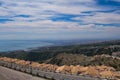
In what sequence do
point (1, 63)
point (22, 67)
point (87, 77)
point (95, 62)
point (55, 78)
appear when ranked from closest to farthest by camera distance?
point (87, 77) < point (55, 78) < point (22, 67) < point (1, 63) < point (95, 62)

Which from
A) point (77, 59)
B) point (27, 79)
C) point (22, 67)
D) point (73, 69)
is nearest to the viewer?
point (27, 79)

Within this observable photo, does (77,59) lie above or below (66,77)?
below

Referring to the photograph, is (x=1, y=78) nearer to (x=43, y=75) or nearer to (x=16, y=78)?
(x=16, y=78)

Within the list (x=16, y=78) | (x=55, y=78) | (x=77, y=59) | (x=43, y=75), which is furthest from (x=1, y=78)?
(x=77, y=59)

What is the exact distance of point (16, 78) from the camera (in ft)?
168

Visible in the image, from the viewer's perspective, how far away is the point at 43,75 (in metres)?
51.5

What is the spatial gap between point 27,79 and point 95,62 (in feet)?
344

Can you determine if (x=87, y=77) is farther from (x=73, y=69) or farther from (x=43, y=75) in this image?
(x=73, y=69)

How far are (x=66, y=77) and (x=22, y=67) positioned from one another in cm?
2532

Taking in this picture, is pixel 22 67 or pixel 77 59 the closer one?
pixel 22 67

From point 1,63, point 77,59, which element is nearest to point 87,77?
point 1,63

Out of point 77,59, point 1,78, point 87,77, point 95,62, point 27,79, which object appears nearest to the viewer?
point 87,77

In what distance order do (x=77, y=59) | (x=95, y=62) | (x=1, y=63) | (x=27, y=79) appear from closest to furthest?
(x=27, y=79) → (x=1, y=63) → (x=95, y=62) → (x=77, y=59)

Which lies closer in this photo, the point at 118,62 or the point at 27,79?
the point at 27,79
